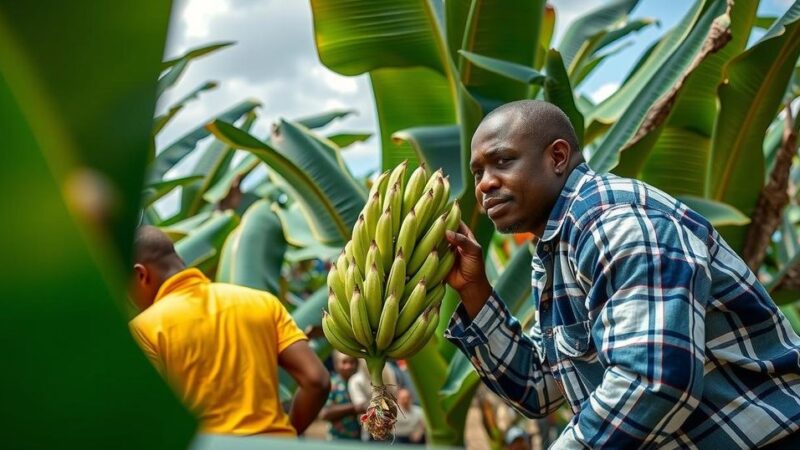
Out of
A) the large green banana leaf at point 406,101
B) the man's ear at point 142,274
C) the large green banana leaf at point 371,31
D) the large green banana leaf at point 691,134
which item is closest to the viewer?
the man's ear at point 142,274

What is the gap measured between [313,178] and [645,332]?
7.35 feet

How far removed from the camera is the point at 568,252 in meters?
1.25

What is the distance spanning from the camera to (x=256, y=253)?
11.2 feet

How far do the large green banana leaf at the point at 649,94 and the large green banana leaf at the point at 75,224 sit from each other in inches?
104

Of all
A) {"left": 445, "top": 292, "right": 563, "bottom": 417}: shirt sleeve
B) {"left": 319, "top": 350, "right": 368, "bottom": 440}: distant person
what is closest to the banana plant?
{"left": 445, "top": 292, "right": 563, "bottom": 417}: shirt sleeve

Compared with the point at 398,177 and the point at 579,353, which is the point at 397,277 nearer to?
the point at 398,177

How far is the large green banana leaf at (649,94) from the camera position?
9.07 ft

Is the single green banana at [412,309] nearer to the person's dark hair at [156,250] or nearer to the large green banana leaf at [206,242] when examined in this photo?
the person's dark hair at [156,250]

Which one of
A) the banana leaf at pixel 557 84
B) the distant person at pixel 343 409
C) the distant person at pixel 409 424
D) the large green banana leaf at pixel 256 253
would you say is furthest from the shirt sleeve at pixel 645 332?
the distant person at pixel 409 424

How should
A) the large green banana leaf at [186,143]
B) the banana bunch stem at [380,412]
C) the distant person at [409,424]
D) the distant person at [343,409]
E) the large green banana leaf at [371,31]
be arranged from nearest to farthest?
the banana bunch stem at [380,412] → the large green banana leaf at [371,31] → the large green banana leaf at [186,143] → the distant person at [343,409] → the distant person at [409,424]

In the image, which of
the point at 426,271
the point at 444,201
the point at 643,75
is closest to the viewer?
the point at 426,271

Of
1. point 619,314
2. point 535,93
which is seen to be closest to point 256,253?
point 535,93

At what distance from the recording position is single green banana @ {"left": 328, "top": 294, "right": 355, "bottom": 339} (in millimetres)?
1339

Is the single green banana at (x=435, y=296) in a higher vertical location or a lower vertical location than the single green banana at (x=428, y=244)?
lower
